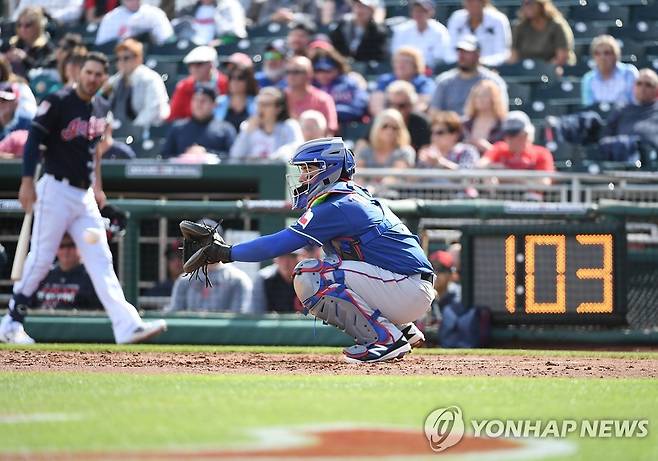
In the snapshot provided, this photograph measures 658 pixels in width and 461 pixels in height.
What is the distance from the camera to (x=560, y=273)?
9438 mm

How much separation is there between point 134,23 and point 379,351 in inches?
369

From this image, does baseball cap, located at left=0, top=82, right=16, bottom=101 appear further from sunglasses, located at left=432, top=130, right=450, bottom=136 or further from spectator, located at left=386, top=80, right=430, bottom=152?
sunglasses, located at left=432, top=130, right=450, bottom=136

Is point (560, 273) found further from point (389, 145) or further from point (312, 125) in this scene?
point (312, 125)

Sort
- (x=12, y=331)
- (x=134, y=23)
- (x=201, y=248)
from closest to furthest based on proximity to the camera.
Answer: (x=201, y=248), (x=12, y=331), (x=134, y=23)

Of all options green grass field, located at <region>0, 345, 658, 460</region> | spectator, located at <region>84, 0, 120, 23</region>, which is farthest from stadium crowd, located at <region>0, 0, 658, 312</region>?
green grass field, located at <region>0, 345, 658, 460</region>

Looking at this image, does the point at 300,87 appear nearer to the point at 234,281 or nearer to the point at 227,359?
the point at 234,281

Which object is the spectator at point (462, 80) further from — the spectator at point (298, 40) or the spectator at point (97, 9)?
the spectator at point (97, 9)

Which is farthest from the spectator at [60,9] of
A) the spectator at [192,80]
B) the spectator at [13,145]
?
the spectator at [13,145]

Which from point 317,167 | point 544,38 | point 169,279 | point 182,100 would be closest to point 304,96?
point 182,100

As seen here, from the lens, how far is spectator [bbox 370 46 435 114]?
42.7ft

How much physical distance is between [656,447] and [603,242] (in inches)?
208

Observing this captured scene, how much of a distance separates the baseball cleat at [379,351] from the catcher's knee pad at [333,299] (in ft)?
0.16

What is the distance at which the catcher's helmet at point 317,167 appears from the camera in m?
7.09

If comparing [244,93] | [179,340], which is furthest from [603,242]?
[244,93]
